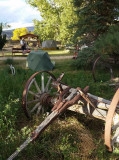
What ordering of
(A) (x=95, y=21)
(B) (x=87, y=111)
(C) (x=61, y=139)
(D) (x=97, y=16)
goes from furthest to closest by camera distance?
(A) (x=95, y=21), (D) (x=97, y=16), (B) (x=87, y=111), (C) (x=61, y=139)

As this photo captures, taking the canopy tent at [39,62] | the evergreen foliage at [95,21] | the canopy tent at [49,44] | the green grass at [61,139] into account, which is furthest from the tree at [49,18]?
the green grass at [61,139]

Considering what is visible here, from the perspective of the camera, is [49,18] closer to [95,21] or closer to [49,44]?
[49,44]

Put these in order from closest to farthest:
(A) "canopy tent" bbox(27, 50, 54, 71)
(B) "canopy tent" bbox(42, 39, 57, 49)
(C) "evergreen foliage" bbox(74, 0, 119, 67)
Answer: (C) "evergreen foliage" bbox(74, 0, 119, 67) < (A) "canopy tent" bbox(27, 50, 54, 71) < (B) "canopy tent" bbox(42, 39, 57, 49)

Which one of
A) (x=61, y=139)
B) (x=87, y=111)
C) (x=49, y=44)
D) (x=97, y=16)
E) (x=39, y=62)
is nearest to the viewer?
(x=61, y=139)

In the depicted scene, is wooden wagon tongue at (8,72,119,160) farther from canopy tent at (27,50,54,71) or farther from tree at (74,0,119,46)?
canopy tent at (27,50,54,71)

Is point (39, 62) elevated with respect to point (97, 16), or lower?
lower

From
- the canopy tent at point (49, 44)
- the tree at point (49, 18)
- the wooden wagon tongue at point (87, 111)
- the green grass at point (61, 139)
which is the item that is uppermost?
the tree at point (49, 18)

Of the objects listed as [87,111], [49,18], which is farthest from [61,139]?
[49,18]

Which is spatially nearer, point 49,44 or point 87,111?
point 87,111

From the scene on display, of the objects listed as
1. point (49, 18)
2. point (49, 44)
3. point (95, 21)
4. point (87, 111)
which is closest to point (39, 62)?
point (95, 21)

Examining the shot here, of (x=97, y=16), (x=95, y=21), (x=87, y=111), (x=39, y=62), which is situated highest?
(x=97, y=16)

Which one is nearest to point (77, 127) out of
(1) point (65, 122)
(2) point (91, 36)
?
(1) point (65, 122)

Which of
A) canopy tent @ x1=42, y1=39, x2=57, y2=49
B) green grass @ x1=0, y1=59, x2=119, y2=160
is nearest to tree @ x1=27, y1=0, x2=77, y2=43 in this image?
canopy tent @ x1=42, y1=39, x2=57, y2=49

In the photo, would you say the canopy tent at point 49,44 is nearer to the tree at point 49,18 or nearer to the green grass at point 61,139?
the tree at point 49,18
